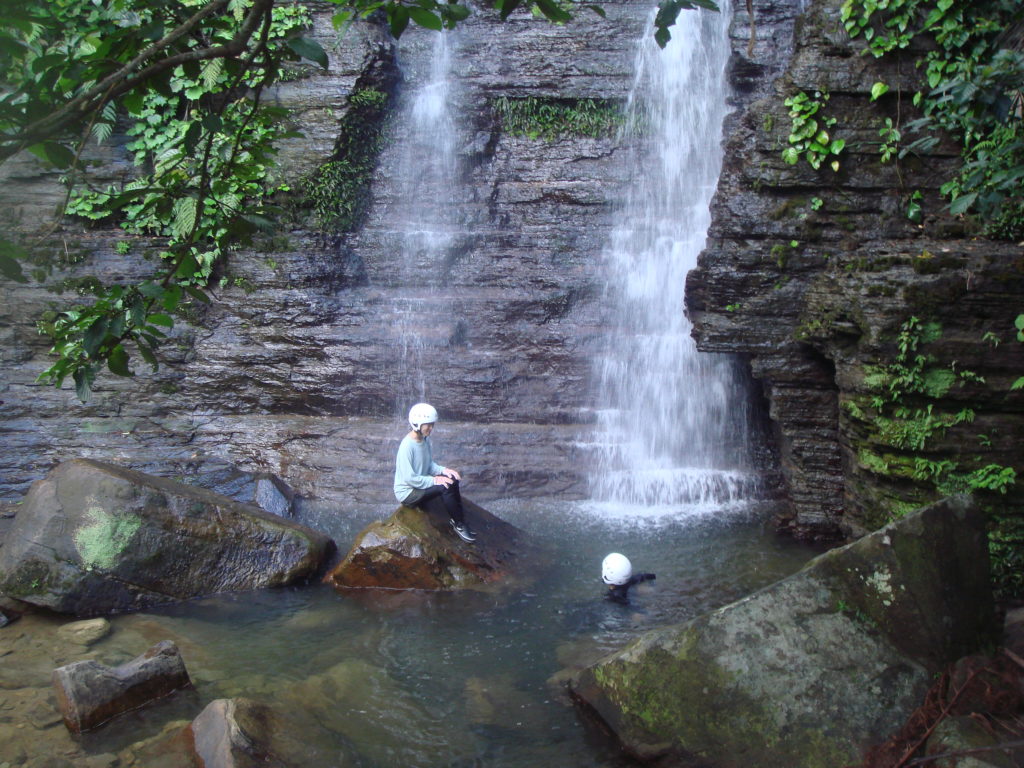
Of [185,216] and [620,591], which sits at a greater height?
[185,216]

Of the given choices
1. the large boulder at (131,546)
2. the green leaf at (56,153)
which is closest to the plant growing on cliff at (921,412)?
the large boulder at (131,546)

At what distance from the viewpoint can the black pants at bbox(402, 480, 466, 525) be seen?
725cm

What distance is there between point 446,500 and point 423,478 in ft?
1.07

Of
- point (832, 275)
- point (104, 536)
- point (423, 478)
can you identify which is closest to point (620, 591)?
point (423, 478)

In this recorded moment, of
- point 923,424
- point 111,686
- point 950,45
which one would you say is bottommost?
point 111,686

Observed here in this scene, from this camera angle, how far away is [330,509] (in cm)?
931

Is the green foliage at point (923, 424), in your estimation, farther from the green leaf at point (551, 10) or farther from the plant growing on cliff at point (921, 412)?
the green leaf at point (551, 10)

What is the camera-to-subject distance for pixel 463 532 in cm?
736

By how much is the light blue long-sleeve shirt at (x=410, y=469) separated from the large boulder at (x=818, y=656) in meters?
3.06

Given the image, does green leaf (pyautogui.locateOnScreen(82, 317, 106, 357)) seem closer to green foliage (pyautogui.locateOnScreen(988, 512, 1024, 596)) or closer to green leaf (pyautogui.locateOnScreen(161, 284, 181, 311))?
green leaf (pyautogui.locateOnScreen(161, 284, 181, 311))

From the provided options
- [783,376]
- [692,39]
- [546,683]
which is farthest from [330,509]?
[692,39]

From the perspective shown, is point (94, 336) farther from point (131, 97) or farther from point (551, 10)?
point (551, 10)

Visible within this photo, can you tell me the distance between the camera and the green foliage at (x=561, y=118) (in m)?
11.8

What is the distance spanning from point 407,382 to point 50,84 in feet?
26.1
